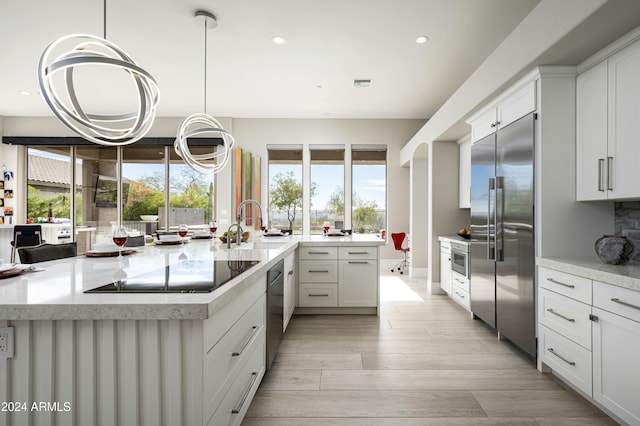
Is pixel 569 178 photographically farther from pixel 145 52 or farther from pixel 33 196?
pixel 33 196

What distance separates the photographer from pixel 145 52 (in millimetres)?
3822

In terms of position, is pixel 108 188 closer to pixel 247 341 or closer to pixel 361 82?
pixel 361 82

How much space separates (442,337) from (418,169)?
3471 mm

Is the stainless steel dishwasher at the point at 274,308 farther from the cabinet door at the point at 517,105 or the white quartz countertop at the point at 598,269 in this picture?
Answer: the cabinet door at the point at 517,105

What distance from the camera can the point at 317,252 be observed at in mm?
3438

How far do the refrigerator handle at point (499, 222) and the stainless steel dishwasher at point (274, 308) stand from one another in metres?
1.92

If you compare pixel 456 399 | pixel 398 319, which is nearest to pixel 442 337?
pixel 398 319

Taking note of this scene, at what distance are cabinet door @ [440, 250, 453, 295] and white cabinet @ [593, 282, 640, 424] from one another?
2.32m

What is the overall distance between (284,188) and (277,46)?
3463 mm

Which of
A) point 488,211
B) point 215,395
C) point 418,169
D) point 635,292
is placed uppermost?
point 418,169

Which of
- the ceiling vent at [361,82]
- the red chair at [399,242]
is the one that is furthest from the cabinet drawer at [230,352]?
the red chair at [399,242]

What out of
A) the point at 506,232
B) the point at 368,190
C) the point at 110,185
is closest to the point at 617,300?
the point at 506,232

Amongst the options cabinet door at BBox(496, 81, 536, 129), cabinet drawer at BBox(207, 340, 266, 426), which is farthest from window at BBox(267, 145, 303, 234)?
cabinet drawer at BBox(207, 340, 266, 426)

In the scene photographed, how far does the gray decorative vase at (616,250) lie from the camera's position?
1.85m
